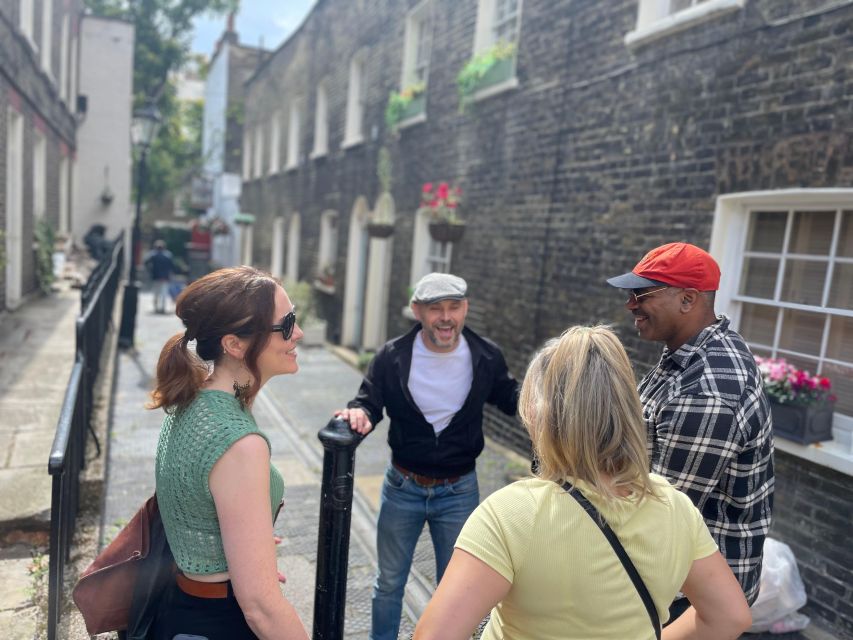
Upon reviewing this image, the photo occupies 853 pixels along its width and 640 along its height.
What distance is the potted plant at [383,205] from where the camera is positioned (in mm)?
10180

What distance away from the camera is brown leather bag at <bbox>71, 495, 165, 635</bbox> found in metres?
1.78

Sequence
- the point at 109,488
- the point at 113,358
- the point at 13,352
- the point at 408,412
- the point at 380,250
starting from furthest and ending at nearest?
the point at 380,250, the point at 113,358, the point at 13,352, the point at 109,488, the point at 408,412

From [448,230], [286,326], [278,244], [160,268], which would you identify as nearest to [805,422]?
[286,326]

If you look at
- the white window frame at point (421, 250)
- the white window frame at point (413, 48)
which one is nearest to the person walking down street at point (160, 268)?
the white window frame at point (413, 48)

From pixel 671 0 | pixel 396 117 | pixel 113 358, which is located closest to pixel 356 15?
pixel 396 117

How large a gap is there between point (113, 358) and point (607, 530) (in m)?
8.97

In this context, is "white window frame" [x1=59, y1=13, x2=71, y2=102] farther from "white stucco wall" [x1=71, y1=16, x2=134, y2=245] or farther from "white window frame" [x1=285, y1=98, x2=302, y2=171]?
"white window frame" [x1=285, y1=98, x2=302, y2=171]

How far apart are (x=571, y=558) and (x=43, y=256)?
457 inches

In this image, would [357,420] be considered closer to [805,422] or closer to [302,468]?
[805,422]

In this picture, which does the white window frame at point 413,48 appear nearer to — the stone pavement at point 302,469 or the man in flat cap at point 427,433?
the stone pavement at point 302,469

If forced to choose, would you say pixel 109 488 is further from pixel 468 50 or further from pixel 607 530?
pixel 468 50

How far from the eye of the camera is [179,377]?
170cm

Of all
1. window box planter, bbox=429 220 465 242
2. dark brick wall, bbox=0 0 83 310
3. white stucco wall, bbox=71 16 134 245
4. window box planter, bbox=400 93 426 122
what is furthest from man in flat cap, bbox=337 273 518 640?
white stucco wall, bbox=71 16 134 245

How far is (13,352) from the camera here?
684cm
